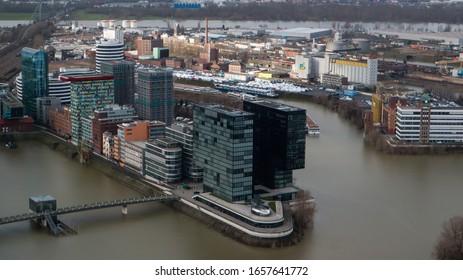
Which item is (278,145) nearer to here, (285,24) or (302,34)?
(302,34)

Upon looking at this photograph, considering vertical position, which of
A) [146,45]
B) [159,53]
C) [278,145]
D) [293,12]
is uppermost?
[293,12]

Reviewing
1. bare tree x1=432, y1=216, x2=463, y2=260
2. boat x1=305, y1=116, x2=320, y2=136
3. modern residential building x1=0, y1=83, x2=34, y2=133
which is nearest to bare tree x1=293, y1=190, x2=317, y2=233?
bare tree x1=432, y1=216, x2=463, y2=260

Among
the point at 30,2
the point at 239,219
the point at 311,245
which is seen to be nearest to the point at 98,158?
the point at 239,219

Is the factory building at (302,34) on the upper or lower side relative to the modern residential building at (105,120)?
upper

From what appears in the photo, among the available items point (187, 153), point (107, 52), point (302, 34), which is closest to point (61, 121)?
point (187, 153)

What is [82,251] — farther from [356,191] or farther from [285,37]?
[285,37]

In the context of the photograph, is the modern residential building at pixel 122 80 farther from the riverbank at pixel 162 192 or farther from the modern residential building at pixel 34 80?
the riverbank at pixel 162 192

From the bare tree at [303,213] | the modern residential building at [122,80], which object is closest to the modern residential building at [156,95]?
the modern residential building at [122,80]
